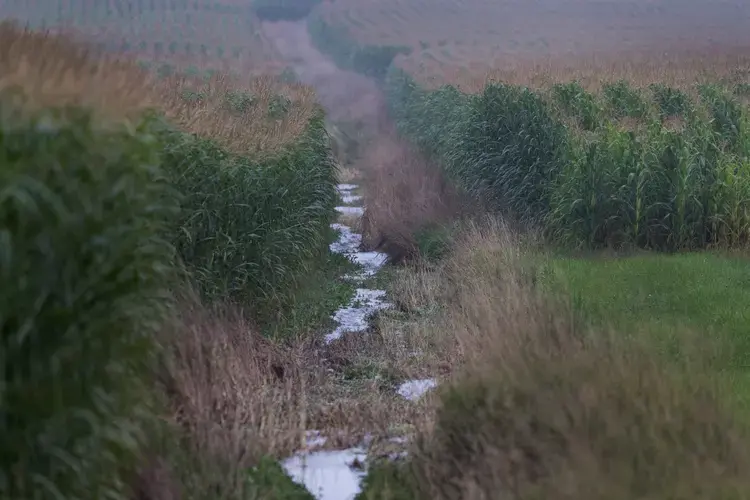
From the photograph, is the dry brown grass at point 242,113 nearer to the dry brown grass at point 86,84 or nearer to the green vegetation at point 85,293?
the dry brown grass at point 86,84

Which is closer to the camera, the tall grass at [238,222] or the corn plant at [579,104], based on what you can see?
Result: the tall grass at [238,222]

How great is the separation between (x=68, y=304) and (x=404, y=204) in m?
12.8

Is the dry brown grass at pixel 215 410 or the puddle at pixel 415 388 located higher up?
the dry brown grass at pixel 215 410

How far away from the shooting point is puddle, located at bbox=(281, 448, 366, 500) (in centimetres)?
559

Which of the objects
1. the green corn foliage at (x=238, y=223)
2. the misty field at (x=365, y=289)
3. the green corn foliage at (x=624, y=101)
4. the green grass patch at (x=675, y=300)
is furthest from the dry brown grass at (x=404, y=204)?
the green grass patch at (x=675, y=300)

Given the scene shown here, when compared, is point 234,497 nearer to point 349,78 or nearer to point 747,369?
point 747,369

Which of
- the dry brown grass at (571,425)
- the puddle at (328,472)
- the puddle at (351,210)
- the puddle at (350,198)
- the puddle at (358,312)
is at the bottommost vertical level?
the puddle at (350,198)

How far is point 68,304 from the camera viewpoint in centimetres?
374

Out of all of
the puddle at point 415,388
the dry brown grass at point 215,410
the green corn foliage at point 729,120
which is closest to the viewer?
the dry brown grass at point 215,410

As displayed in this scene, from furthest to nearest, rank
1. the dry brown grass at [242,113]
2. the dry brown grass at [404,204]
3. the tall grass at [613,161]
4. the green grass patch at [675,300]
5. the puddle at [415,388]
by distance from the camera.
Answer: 1. the dry brown grass at [404,204]
2. the tall grass at [613,161]
3. the dry brown grass at [242,113]
4. the puddle at [415,388]
5. the green grass patch at [675,300]

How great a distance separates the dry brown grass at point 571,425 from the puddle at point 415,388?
1045 millimetres

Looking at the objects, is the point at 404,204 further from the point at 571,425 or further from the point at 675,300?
the point at 571,425

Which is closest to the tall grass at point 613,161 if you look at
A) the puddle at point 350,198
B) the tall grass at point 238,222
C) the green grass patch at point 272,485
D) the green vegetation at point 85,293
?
the tall grass at point 238,222

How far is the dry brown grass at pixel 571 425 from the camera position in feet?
13.2
